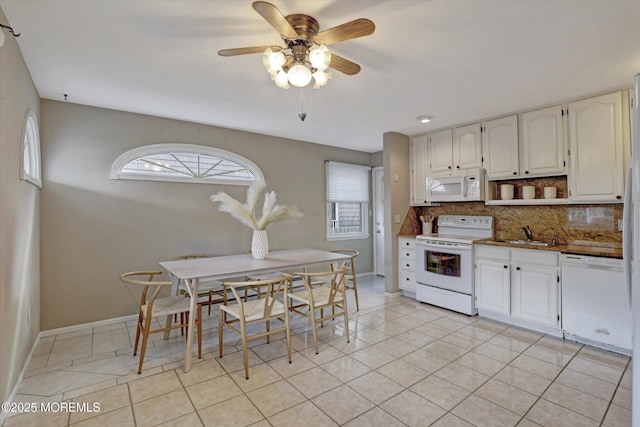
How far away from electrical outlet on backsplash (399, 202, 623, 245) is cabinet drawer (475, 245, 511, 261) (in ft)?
1.92

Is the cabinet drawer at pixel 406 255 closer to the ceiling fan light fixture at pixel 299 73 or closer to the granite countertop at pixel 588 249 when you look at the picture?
the granite countertop at pixel 588 249

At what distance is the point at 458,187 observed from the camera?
4129mm

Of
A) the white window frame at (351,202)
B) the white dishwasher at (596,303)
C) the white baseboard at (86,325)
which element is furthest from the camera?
the white window frame at (351,202)

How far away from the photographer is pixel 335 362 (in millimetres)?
2635

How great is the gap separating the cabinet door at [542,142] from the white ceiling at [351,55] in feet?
0.53

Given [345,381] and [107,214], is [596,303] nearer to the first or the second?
[345,381]

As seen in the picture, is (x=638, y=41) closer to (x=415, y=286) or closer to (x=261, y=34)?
(x=261, y=34)

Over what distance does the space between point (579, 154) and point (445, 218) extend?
68.9 inches

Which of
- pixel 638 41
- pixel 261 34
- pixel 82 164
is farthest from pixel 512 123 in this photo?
pixel 82 164

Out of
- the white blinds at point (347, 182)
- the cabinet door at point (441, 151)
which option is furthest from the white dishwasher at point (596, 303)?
the white blinds at point (347, 182)

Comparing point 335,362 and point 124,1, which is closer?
point 124,1

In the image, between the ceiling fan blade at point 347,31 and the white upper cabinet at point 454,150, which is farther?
the white upper cabinet at point 454,150

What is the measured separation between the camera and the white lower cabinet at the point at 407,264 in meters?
4.39

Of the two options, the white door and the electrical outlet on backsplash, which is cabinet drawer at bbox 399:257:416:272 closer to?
the electrical outlet on backsplash
